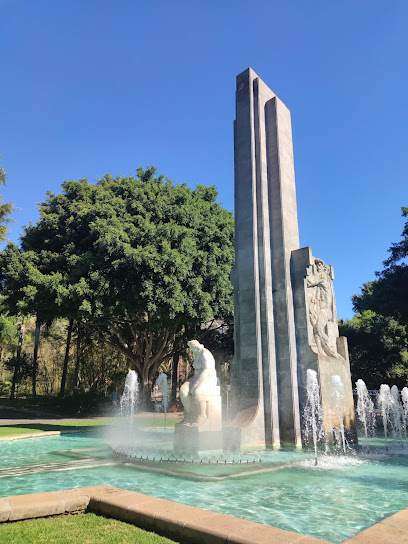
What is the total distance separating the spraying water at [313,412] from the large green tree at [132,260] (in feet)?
33.9

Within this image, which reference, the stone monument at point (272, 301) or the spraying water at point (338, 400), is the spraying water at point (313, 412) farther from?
the spraying water at point (338, 400)

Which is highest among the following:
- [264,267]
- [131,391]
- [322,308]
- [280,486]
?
[264,267]

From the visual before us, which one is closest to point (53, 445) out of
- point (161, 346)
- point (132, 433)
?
point (132, 433)

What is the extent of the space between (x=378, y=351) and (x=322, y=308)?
20.5m

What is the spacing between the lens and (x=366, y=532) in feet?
12.1

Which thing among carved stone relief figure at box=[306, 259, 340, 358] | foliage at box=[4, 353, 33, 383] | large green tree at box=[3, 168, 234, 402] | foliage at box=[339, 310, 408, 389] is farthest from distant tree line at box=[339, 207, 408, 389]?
foliage at box=[4, 353, 33, 383]

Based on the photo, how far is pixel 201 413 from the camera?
10086mm

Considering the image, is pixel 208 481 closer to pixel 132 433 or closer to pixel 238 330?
A: pixel 238 330

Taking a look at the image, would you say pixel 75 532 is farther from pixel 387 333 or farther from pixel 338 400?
pixel 387 333

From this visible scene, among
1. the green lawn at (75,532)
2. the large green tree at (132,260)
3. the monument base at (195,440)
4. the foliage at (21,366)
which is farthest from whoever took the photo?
the foliage at (21,366)

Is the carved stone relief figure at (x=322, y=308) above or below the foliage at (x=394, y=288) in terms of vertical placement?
below

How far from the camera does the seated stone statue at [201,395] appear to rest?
10.1 meters

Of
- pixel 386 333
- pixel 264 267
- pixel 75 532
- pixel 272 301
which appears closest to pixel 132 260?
pixel 264 267

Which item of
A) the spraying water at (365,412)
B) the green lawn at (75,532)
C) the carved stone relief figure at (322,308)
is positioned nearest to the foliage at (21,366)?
the spraying water at (365,412)
